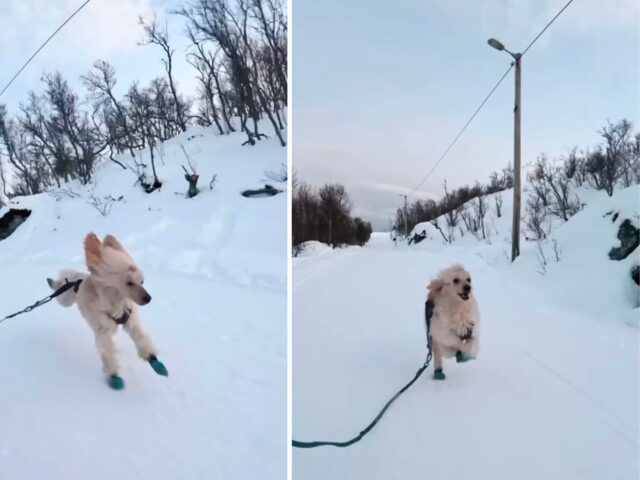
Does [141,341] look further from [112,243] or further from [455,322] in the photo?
[455,322]

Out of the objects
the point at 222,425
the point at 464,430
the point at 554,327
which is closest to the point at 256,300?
the point at 222,425

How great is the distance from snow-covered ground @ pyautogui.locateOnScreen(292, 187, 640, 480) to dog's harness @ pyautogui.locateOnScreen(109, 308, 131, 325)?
1.31 ft

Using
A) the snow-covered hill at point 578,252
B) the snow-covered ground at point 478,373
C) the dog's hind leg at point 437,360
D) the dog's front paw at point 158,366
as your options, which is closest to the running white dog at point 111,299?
the dog's front paw at point 158,366

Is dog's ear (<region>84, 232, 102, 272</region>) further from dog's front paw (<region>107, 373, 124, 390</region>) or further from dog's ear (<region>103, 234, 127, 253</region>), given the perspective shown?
dog's front paw (<region>107, 373, 124, 390</region>)

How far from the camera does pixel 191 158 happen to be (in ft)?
4.26

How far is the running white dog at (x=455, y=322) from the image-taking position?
39.4 inches

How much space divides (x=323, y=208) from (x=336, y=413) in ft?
1.79

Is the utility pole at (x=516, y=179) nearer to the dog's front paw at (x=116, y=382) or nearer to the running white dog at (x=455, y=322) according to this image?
the running white dog at (x=455, y=322)

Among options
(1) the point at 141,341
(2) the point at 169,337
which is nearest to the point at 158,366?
(1) the point at 141,341

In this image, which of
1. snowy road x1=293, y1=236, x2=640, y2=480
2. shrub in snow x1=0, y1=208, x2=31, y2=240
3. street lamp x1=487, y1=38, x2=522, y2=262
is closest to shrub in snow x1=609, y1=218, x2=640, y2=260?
snowy road x1=293, y1=236, x2=640, y2=480

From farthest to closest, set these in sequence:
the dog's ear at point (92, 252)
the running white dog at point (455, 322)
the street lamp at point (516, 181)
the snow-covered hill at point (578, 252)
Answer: the street lamp at point (516, 181)
the snow-covered hill at point (578, 252)
the running white dog at point (455, 322)
the dog's ear at point (92, 252)

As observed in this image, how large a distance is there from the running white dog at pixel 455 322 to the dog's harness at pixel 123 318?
0.69 meters

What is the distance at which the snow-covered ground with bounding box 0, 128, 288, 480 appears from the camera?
638 mm

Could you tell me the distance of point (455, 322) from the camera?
1001 millimetres
